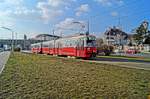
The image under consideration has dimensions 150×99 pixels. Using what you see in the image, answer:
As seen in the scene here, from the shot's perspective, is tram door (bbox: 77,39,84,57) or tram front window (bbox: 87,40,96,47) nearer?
tram front window (bbox: 87,40,96,47)

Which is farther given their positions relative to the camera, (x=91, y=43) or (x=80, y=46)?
(x=80, y=46)

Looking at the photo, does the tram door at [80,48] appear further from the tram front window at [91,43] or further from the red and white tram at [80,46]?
the tram front window at [91,43]

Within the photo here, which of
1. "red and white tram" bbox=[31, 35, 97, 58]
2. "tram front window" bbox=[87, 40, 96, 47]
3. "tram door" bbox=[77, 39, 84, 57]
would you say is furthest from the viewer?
"tram door" bbox=[77, 39, 84, 57]

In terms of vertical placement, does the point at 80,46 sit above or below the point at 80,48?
above

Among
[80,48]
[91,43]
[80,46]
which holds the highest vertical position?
[91,43]

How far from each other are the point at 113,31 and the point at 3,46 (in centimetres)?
5881

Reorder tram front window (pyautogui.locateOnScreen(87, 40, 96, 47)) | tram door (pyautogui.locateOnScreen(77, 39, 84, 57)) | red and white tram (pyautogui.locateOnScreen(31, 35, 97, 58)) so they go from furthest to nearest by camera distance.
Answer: tram door (pyautogui.locateOnScreen(77, 39, 84, 57))
tram front window (pyautogui.locateOnScreen(87, 40, 96, 47))
red and white tram (pyautogui.locateOnScreen(31, 35, 97, 58))

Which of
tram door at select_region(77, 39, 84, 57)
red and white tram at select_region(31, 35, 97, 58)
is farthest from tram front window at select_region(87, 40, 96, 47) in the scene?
tram door at select_region(77, 39, 84, 57)

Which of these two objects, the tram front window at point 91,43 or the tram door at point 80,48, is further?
the tram door at point 80,48

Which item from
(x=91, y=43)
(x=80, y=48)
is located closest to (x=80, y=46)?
(x=80, y=48)

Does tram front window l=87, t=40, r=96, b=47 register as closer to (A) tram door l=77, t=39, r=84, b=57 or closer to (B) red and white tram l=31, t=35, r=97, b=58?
(B) red and white tram l=31, t=35, r=97, b=58

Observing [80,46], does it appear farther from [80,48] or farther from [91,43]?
[91,43]

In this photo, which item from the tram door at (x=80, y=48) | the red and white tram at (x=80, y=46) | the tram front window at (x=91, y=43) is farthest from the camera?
the tram door at (x=80, y=48)

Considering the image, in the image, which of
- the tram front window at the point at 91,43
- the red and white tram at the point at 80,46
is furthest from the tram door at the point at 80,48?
the tram front window at the point at 91,43
